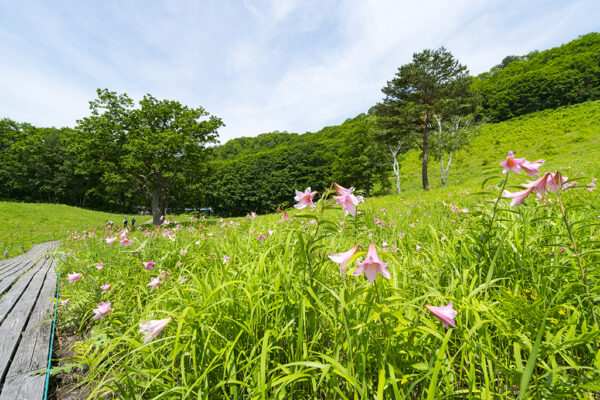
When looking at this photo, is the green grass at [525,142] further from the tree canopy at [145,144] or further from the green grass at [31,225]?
the green grass at [31,225]

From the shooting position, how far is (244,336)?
1.37 metres

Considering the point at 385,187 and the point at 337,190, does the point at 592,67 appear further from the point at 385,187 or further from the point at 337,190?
the point at 337,190

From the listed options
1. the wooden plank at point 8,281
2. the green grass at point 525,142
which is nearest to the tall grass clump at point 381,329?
the wooden plank at point 8,281

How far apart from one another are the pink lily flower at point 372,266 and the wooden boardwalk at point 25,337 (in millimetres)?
2115

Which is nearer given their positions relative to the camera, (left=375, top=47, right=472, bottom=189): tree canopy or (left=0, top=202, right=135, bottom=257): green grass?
(left=0, top=202, right=135, bottom=257): green grass

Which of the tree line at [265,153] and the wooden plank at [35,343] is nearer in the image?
the wooden plank at [35,343]

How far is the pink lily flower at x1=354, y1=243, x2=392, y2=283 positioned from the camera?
889 millimetres

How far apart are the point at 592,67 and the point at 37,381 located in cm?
5780

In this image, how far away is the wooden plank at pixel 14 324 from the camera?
5.85 ft

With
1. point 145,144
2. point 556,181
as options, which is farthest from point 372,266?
point 145,144

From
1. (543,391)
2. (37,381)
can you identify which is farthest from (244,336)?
(37,381)

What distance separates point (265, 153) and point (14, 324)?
3511 cm

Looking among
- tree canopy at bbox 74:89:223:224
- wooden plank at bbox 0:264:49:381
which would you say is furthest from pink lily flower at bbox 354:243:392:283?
tree canopy at bbox 74:89:223:224

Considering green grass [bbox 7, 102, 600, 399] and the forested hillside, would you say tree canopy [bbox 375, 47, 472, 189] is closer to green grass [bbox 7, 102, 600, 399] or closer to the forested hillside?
green grass [bbox 7, 102, 600, 399]
